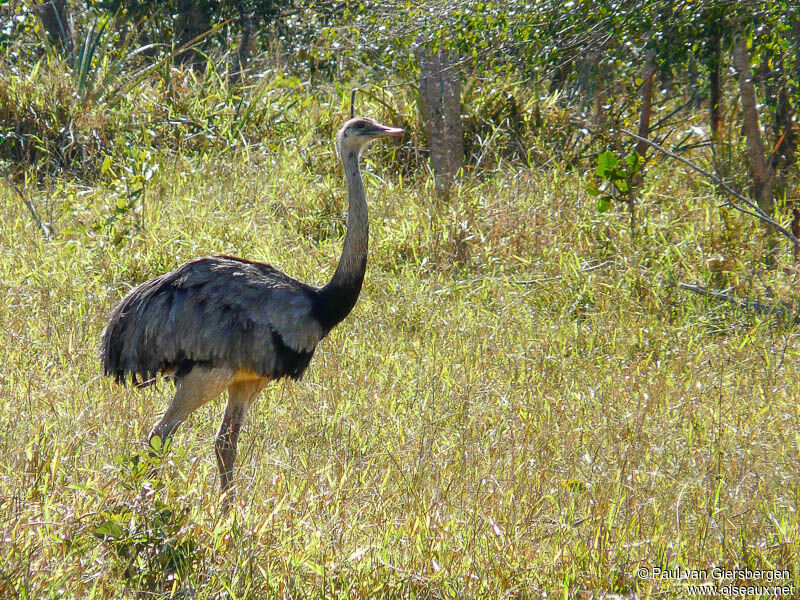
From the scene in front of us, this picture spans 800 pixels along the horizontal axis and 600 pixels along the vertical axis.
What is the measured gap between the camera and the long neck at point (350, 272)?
4.07m

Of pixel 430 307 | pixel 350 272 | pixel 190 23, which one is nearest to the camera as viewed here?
pixel 350 272

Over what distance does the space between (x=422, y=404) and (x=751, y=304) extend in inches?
84.6

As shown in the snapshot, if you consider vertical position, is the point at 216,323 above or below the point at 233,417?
above

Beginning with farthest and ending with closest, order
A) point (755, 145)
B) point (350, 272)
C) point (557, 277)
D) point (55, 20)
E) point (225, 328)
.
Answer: point (55, 20), point (755, 145), point (557, 277), point (350, 272), point (225, 328)

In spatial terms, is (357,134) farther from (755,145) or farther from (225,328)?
(755,145)

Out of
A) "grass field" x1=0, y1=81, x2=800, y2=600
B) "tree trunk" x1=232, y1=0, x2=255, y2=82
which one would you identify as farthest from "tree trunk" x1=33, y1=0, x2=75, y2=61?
"grass field" x1=0, y1=81, x2=800, y2=600

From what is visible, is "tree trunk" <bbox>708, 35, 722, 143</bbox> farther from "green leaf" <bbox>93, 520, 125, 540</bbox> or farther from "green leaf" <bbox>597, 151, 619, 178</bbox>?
"green leaf" <bbox>93, 520, 125, 540</bbox>

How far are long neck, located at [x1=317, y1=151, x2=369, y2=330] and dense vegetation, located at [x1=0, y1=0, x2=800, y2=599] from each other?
1.85ft

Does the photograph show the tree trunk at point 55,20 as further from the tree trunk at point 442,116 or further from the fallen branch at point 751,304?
the fallen branch at point 751,304

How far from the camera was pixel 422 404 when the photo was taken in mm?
4613

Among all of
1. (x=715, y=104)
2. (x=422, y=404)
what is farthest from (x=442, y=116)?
(x=422, y=404)

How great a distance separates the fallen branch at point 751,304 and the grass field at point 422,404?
7 centimetres

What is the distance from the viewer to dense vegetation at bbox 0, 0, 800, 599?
3.11 meters

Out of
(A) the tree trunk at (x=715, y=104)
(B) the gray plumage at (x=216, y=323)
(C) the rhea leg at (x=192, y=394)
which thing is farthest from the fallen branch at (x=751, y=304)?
(C) the rhea leg at (x=192, y=394)
